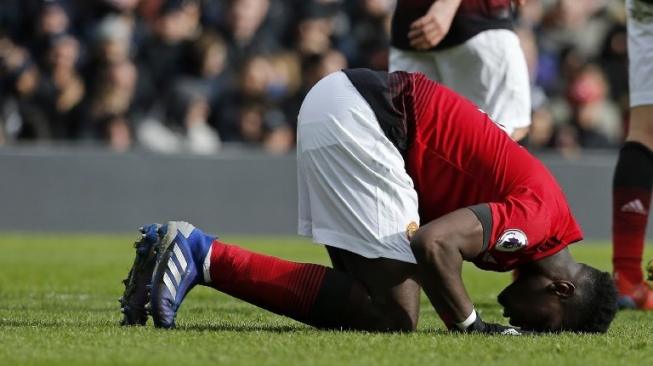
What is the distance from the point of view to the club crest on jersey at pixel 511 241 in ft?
14.7

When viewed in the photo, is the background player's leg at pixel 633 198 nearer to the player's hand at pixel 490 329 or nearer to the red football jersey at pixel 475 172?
the red football jersey at pixel 475 172

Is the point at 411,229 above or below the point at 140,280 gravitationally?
above

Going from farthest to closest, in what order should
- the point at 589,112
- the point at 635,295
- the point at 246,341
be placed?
the point at 589,112 < the point at 635,295 < the point at 246,341

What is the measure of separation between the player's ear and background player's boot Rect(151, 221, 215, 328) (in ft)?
4.17

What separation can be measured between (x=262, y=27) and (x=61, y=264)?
16.4 ft

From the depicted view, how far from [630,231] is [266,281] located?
230 cm

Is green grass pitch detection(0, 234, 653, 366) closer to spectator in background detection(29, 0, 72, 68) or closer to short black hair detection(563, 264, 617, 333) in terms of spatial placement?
short black hair detection(563, 264, 617, 333)

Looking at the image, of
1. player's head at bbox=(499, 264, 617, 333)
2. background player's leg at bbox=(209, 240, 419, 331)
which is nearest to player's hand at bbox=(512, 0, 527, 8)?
player's head at bbox=(499, 264, 617, 333)

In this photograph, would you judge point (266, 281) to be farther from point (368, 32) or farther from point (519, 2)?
point (368, 32)

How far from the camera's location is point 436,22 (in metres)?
6.06

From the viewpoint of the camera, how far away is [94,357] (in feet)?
12.7

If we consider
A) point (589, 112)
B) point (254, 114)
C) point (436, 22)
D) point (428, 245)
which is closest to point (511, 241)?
point (428, 245)

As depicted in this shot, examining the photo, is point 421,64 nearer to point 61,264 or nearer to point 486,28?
point 486,28

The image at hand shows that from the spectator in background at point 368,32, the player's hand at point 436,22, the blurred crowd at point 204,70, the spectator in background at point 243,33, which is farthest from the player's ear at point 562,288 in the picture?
the spectator in background at point 368,32
